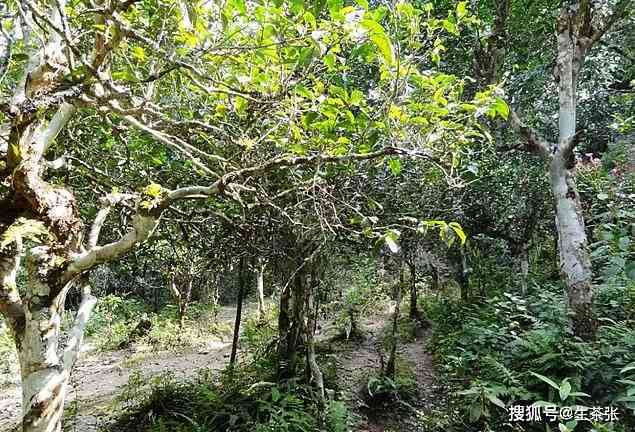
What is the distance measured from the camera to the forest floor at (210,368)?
6.29 meters

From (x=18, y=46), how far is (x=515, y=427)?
19.0 ft

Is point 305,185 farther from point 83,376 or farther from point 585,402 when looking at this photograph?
point 83,376

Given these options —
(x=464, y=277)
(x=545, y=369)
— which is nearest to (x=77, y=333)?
(x=545, y=369)

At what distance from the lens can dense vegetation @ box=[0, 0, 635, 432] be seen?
2.62 m

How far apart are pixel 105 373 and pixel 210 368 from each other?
2670 mm

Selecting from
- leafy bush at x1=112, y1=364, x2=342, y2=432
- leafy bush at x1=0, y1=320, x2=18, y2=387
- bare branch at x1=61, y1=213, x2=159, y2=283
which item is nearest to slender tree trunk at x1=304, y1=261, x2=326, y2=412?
leafy bush at x1=112, y1=364, x2=342, y2=432

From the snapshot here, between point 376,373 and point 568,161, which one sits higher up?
point 568,161

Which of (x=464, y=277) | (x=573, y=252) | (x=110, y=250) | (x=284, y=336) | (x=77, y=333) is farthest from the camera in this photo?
(x=464, y=277)

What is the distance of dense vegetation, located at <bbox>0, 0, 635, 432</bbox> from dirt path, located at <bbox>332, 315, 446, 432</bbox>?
0.05 meters

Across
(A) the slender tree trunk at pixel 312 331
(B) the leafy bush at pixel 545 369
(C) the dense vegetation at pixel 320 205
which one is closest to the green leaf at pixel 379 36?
(C) the dense vegetation at pixel 320 205

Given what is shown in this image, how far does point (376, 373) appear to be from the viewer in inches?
290

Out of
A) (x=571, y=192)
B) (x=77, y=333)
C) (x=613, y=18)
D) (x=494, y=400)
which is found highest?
(x=613, y=18)

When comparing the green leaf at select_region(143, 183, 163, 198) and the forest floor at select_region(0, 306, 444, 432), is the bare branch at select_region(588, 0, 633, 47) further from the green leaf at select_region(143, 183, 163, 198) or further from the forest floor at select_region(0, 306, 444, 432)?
Answer: the green leaf at select_region(143, 183, 163, 198)

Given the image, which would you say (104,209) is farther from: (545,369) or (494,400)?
(545,369)
